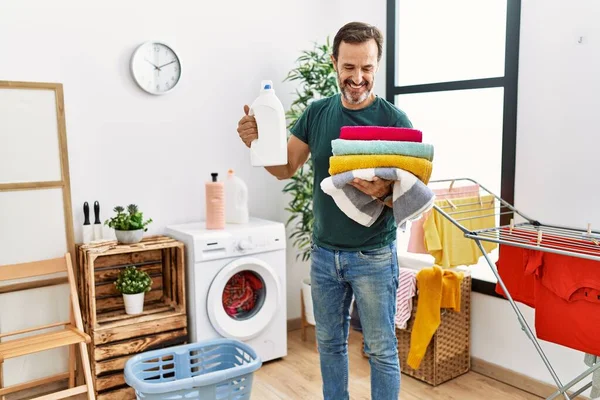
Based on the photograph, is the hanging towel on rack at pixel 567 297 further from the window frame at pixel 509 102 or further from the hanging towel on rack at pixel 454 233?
the window frame at pixel 509 102

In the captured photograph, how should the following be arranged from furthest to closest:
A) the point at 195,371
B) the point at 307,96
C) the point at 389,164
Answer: the point at 307,96, the point at 195,371, the point at 389,164

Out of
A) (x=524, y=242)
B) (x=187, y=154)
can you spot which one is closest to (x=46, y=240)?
(x=187, y=154)

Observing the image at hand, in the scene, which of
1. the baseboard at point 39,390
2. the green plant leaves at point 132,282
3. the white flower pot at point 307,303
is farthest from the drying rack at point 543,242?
the baseboard at point 39,390

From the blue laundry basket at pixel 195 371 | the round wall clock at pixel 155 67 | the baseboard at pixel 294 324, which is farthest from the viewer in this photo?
→ the baseboard at pixel 294 324

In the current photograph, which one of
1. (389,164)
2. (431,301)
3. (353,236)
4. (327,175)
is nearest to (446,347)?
(431,301)

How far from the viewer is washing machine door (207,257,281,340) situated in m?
3.04

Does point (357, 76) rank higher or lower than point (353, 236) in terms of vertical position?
higher

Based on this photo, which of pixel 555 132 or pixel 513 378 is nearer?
pixel 555 132

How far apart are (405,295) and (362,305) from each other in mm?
Answer: 1074

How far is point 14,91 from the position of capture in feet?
9.14

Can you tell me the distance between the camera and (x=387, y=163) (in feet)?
5.49

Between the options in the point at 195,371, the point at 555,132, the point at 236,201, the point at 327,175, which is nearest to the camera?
the point at 327,175

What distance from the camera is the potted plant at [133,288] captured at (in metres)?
2.93

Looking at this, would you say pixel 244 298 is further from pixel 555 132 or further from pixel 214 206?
pixel 555 132
